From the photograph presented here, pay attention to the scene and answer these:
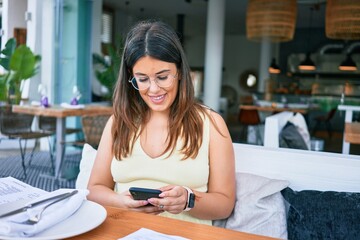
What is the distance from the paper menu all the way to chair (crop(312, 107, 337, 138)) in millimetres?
8146

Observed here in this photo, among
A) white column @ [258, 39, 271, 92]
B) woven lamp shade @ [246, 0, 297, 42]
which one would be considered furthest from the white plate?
white column @ [258, 39, 271, 92]

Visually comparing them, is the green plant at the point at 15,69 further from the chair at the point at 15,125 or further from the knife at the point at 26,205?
the knife at the point at 26,205

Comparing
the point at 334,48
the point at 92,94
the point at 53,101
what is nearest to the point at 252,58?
the point at 334,48

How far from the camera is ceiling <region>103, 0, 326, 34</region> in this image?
9320mm

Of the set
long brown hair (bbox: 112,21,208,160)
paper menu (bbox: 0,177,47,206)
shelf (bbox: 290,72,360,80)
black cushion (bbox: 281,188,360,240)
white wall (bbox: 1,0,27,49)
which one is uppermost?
white wall (bbox: 1,0,27,49)

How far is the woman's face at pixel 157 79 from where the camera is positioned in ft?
4.68

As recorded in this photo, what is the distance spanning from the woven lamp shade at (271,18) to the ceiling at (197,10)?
3.73m

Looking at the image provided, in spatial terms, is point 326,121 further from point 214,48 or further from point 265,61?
point 265,61

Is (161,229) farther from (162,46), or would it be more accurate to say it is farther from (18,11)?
(18,11)

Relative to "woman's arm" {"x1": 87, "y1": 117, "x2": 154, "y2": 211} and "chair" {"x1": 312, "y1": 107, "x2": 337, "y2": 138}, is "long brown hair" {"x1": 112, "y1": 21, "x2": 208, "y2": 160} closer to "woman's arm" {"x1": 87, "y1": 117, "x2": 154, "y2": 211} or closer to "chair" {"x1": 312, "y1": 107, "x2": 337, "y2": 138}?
"woman's arm" {"x1": 87, "y1": 117, "x2": 154, "y2": 211}

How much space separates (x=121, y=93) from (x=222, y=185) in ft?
1.78

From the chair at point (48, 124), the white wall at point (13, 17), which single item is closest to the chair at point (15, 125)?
the chair at point (48, 124)

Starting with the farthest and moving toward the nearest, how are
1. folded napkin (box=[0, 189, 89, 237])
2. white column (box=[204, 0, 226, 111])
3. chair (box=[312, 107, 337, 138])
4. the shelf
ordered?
the shelf < chair (box=[312, 107, 337, 138]) < white column (box=[204, 0, 226, 111]) < folded napkin (box=[0, 189, 89, 237])

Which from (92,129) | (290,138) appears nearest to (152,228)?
(290,138)
